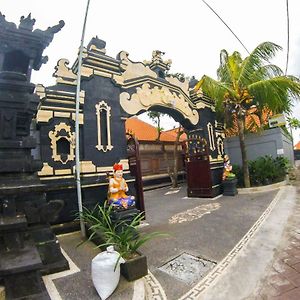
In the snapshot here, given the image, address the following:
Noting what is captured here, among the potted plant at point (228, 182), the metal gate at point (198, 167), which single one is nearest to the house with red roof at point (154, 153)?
the metal gate at point (198, 167)

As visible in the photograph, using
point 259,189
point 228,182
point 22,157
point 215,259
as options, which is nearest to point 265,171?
point 259,189

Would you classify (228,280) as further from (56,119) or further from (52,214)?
(56,119)

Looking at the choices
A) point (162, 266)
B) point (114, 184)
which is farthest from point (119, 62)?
point (162, 266)

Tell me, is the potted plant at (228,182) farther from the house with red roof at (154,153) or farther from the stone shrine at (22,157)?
the stone shrine at (22,157)

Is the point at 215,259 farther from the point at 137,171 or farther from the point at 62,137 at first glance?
the point at 62,137

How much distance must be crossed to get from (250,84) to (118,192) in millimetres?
7037

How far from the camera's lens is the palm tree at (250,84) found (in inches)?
345

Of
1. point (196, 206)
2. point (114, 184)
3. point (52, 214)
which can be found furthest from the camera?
point (196, 206)

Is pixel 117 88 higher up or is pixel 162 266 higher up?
pixel 117 88

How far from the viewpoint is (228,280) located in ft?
10.3

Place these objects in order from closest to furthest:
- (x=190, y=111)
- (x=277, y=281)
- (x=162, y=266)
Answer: (x=277, y=281) → (x=162, y=266) → (x=190, y=111)

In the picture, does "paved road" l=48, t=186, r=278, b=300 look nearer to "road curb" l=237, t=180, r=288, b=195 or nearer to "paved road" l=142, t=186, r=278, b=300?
"paved road" l=142, t=186, r=278, b=300

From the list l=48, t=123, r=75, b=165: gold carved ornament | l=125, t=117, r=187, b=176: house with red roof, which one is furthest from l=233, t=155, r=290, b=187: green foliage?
l=48, t=123, r=75, b=165: gold carved ornament

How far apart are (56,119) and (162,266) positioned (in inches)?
156
